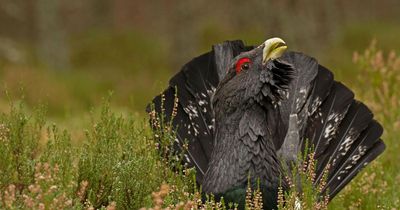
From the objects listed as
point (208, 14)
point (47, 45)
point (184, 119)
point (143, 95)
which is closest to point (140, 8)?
point (208, 14)

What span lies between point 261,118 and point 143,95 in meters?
13.4

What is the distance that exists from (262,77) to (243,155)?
0.47m

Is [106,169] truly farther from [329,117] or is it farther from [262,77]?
[329,117]

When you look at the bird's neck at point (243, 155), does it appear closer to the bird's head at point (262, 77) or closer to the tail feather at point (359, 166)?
the bird's head at point (262, 77)

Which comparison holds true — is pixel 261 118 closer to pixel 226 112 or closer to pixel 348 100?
pixel 226 112

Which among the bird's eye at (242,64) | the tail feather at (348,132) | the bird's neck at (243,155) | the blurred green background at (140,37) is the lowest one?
the bird's neck at (243,155)

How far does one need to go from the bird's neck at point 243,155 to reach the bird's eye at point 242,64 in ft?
0.79

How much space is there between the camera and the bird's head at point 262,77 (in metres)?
5.14

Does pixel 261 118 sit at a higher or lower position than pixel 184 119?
lower

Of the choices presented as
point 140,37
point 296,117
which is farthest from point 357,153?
point 140,37

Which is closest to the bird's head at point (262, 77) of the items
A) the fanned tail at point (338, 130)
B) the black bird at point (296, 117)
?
the black bird at point (296, 117)

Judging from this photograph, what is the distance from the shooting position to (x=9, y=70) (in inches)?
622

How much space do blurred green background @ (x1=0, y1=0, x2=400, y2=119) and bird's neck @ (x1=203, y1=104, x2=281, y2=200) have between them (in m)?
4.26

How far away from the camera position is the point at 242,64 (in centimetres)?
524
